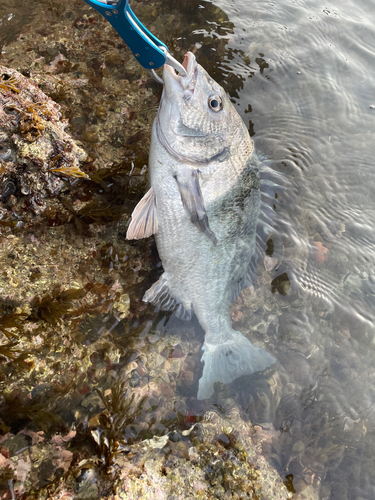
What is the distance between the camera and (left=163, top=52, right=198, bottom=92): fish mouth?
7.63 ft

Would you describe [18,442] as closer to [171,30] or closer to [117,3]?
[117,3]

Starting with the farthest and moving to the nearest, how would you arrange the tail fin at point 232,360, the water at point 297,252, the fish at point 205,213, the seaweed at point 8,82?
the tail fin at point 232,360 → the water at point 297,252 → the fish at point 205,213 → the seaweed at point 8,82

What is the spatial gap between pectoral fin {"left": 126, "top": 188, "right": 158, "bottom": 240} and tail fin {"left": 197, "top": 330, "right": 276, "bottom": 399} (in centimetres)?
121

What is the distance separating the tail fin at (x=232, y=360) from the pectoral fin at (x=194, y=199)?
3.83 feet

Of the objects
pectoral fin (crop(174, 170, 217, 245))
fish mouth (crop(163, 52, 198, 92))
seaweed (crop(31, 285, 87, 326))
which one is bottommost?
seaweed (crop(31, 285, 87, 326))

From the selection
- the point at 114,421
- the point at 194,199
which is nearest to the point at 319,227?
the point at 194,199

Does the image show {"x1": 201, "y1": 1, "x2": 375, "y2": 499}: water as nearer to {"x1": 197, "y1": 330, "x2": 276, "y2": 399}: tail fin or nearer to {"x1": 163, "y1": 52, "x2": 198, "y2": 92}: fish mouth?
{"x1": 197, "y1": 330, "x2": 276, "y2": 399}: tail fin

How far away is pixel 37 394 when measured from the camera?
2.26 meters

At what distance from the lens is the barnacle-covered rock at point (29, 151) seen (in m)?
2.33

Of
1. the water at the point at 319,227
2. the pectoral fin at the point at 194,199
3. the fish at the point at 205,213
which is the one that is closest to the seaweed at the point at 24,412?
the fish at the point at 205,213

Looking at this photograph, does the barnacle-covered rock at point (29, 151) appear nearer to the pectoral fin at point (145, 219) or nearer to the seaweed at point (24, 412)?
the pectoral fin at point (145, 219)

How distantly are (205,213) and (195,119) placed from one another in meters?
0.78

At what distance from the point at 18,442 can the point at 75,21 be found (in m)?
4.24

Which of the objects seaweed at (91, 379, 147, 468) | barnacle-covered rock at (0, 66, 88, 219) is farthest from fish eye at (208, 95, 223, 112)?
seaweed at (91, 379, 147, 468)
